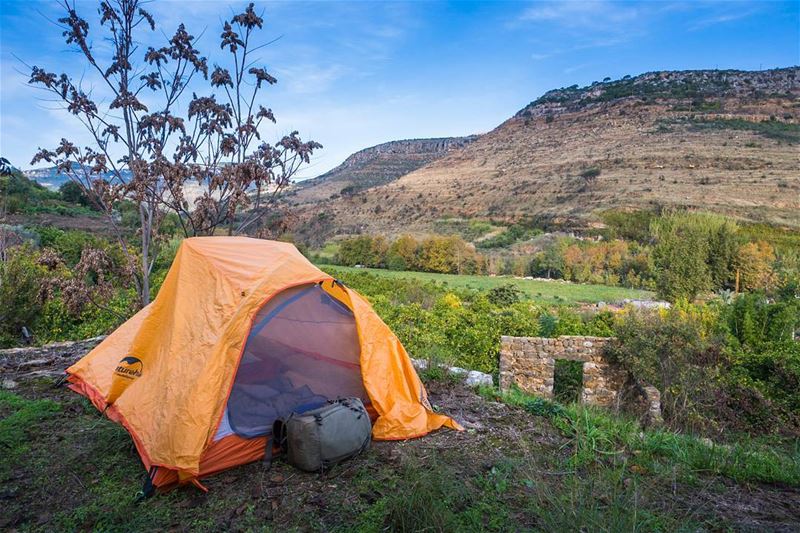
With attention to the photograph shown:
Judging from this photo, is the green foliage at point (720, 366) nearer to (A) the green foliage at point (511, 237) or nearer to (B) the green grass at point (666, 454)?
(B) the green grass at point (666, 454)

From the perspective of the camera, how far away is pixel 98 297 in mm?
6422

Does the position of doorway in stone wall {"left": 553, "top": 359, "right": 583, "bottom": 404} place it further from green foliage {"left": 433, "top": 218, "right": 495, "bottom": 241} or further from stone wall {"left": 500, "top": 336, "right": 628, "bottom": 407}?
green foliage {"left": 433, "top": 218, "right": 495, "bottom": 241}

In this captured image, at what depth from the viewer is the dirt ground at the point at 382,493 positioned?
8.71 feet

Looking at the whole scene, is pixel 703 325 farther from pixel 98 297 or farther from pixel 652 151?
pixel 652 151

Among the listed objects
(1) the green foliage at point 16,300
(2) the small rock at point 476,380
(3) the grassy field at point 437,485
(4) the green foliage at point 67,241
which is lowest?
(2) the small rock at point 476,380

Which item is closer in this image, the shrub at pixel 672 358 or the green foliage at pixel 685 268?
the shrub at pixel 672 358

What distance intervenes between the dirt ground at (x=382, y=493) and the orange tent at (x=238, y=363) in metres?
0.23

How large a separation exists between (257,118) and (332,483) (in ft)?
15.1

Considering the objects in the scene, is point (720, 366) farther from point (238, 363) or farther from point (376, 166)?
point (376, 166)

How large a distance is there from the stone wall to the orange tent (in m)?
5.35

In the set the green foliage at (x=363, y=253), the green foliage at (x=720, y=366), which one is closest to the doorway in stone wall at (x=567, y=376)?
the green foliage at (x=720, y=366)

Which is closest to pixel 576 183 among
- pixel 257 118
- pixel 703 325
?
pixel 703 325

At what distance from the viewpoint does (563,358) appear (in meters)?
9.73

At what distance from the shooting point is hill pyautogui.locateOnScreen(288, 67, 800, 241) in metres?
40.2
